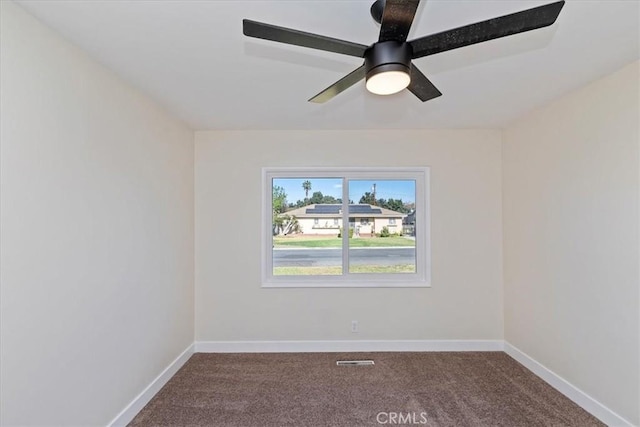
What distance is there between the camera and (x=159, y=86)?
2369mm

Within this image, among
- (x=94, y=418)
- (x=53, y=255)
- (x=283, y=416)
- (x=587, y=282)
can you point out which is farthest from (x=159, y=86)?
(x=587, y=282)

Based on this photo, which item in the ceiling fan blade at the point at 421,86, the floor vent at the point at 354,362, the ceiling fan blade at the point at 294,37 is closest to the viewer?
the ceiling fan blade at the point at 294,37

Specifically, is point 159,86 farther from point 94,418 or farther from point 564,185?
point 564,185

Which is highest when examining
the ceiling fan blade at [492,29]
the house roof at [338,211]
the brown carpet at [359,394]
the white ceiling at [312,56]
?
the white ceiling at [312,56]

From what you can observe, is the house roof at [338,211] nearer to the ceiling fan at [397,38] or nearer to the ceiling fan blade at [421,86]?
the ceiling fan blade at [421,86]

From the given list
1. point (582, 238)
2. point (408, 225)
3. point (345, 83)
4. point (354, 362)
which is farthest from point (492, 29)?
point (354, 362)

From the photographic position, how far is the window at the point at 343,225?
3.63 meters

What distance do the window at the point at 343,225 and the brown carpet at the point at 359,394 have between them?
0.90 metres

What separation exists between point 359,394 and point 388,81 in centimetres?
243

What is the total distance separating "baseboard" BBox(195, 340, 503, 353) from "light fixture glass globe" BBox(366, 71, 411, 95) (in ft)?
9.44

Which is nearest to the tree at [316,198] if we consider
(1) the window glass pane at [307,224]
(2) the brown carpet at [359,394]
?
(1) the window glass pane at [307,224]

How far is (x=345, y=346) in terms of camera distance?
3498 mm

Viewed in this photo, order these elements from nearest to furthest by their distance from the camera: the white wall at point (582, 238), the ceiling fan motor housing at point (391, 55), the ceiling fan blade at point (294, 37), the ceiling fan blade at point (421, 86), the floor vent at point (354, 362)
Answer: the ceiling fan blade at point (294, 37) < the ceiling fan motor housing at point (391, 55) < the ceiling fan blade at point (421, 86) < the white wall at point (582, 238) < the floor vent at point (354, 362)

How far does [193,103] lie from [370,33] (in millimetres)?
1668
